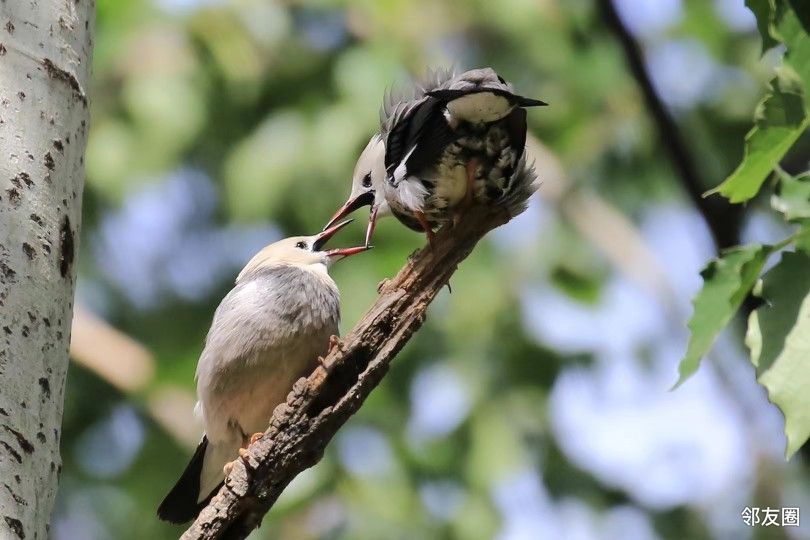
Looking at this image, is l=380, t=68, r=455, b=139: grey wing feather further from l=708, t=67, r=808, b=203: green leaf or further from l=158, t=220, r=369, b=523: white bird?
l=708, t=67, r=808, b=203: green leaf

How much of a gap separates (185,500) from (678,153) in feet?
10.2

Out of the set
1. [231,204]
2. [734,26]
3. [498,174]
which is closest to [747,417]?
[734,26]

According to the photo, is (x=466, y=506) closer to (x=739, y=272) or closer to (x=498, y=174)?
(x=498, y=174)

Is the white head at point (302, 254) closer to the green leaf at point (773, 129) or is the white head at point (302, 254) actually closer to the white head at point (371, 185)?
the white head at point (371, 185)

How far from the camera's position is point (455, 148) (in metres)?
4.46

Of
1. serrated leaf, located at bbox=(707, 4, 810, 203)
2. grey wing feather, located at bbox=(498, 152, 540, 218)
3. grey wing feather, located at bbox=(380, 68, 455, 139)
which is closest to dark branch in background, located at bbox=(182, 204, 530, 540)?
grey wing feather, located at bbox=(498, 152, 540, 218)

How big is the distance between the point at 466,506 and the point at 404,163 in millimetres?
3307

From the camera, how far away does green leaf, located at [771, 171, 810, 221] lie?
2.32 m

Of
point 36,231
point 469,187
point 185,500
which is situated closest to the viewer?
point 36,231

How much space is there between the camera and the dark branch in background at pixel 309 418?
345 cm

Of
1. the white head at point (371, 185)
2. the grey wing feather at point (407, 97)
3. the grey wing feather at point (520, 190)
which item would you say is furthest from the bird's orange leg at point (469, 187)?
the white head at point (371, 185)

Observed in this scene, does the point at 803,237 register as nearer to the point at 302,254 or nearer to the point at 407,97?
the point at 407,97

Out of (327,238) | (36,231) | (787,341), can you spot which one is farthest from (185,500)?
(787,341)

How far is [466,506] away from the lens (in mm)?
7234
